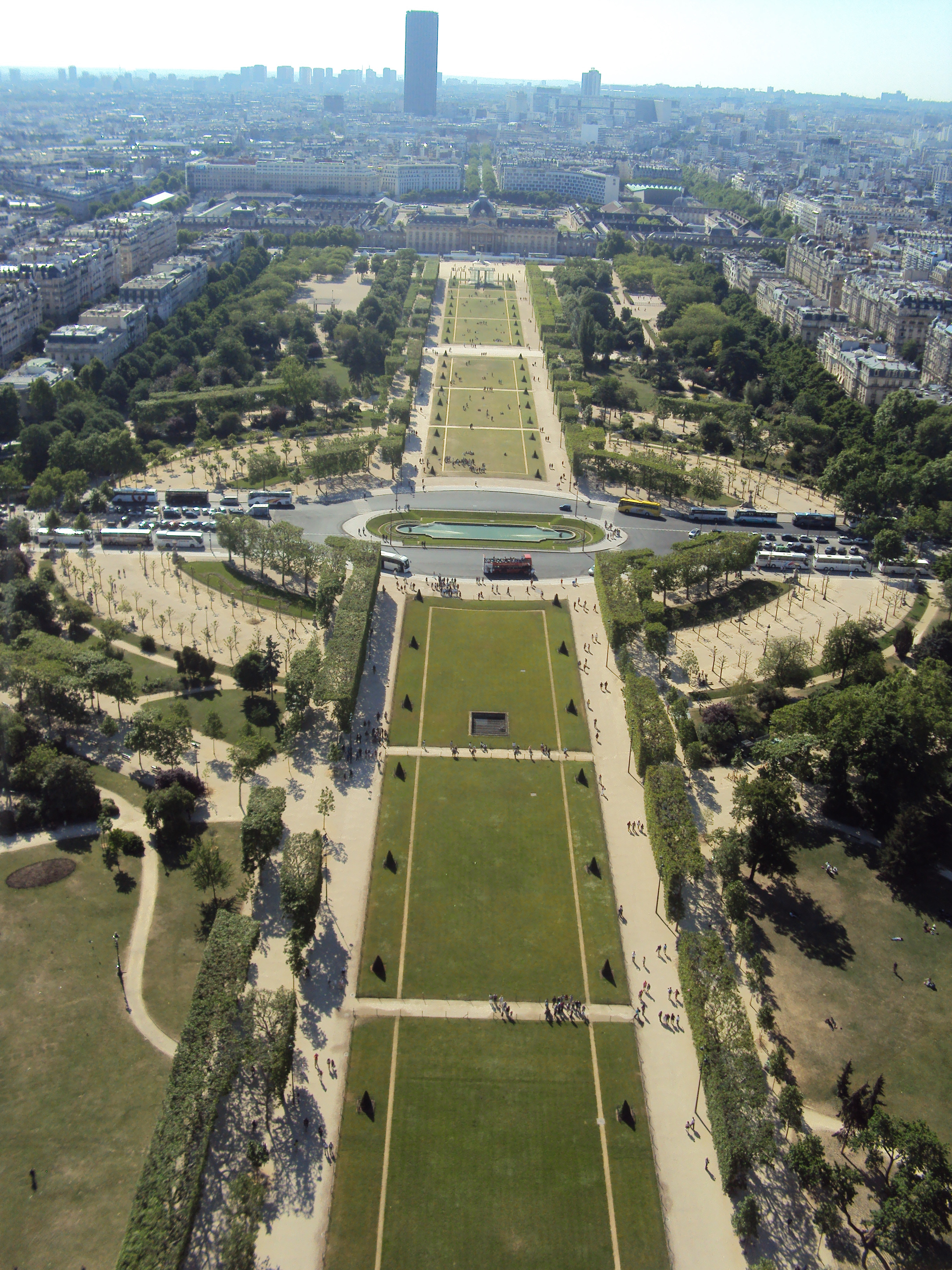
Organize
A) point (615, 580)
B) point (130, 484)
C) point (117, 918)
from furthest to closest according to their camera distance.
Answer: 1. point (130, 484)
2. point (615, 580)
3. point (117, 918)

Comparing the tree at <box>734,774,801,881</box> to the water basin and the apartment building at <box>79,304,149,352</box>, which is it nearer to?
the water basin

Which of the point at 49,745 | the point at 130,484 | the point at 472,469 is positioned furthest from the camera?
the point at 472,469

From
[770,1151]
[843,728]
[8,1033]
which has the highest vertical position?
[843,728]

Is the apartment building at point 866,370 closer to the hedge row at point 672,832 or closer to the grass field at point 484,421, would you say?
the grass field at point 484,421

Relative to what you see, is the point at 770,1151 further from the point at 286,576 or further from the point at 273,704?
the point at 286,576

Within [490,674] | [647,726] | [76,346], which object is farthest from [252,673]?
[76,346]

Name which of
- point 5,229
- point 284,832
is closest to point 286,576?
point 284,832

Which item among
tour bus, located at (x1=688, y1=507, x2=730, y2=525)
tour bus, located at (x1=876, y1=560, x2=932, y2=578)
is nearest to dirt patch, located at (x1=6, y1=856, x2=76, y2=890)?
tour bus, located at (x1=688, y1=507, x2=730, y2=525)

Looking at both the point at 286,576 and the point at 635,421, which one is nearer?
the point at 286,576
